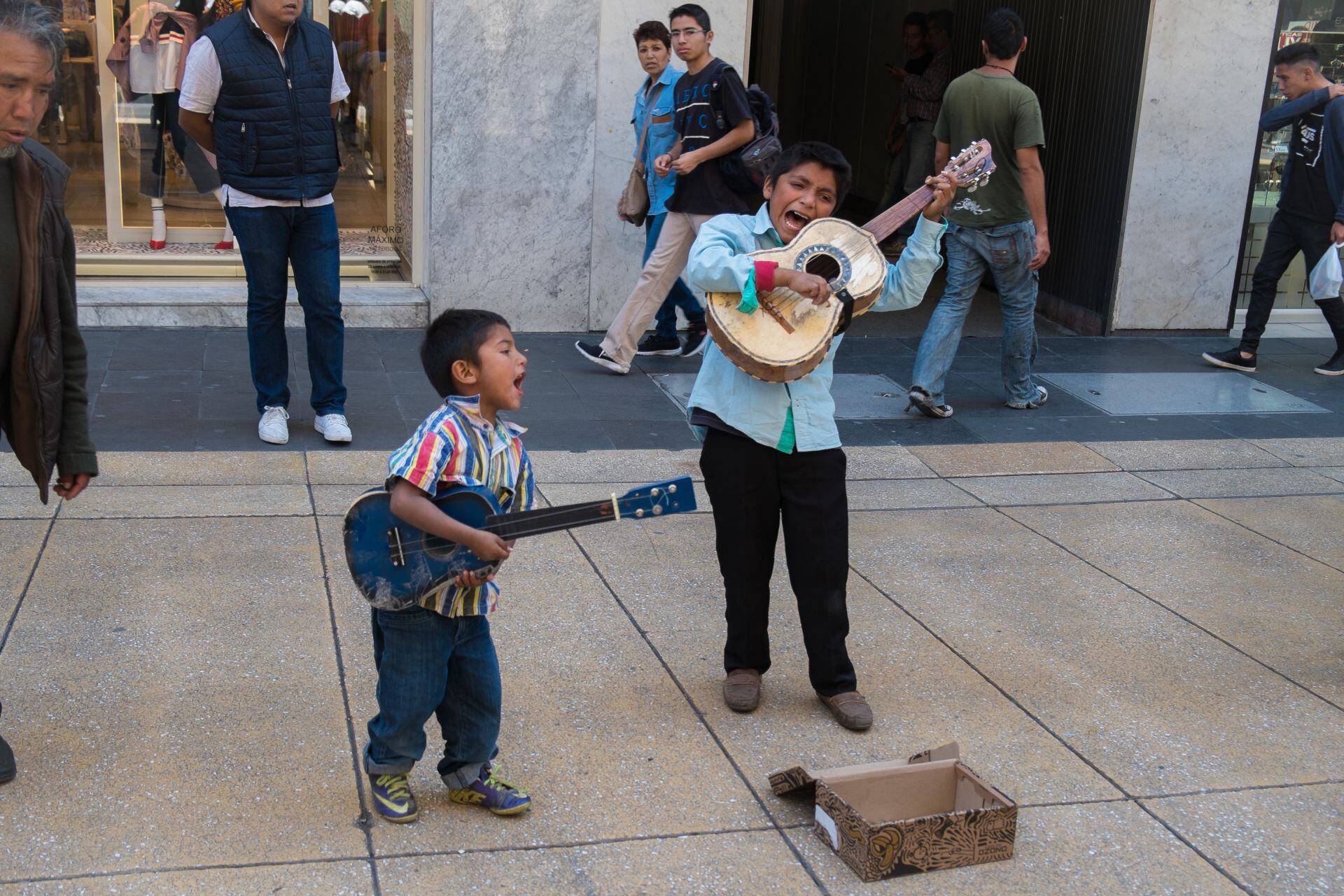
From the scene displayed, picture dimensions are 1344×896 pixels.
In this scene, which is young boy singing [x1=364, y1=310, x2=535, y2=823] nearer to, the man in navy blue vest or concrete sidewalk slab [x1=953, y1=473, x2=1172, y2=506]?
the man in navy blue vest

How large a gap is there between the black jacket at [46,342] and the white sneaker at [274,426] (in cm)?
256

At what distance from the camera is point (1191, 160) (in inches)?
349

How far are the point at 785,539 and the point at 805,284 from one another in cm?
77

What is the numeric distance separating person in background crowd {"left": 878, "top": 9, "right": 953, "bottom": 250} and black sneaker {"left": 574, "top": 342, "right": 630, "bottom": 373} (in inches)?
168

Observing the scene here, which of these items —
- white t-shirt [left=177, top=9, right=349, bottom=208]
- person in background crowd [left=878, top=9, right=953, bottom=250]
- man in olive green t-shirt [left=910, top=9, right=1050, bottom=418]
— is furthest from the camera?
person in background crowd [left=878, top=9, right=953, bottom=250]

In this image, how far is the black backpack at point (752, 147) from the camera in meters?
6.97

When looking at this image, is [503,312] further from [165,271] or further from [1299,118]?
[1299,118]

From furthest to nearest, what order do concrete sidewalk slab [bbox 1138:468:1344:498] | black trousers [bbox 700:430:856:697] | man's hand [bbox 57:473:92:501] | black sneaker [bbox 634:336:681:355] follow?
black sneaker [bbox 634:336:681:355] < concrete sidewalk slab [bbox 1138:468:1344:498] < black trousers [bbox 700:430:856:697] < man's hand [bbox 57:473:92:501]

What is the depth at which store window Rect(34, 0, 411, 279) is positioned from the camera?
855 centimetres

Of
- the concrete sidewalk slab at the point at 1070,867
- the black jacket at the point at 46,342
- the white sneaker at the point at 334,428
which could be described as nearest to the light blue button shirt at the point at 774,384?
the concrete sidewalk slab at the point at 1070,867

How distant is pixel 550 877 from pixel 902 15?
460 inches

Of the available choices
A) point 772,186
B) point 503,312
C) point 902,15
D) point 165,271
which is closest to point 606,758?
point 772,186

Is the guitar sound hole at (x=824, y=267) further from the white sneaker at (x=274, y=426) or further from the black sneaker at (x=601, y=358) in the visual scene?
the black sneaker at (x=601, y=358)

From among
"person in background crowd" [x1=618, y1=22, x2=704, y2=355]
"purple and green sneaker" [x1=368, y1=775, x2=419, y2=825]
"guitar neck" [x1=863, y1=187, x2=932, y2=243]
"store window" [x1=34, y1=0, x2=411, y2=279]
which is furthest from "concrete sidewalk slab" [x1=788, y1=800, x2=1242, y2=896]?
"store window" [x1=34, y1=0, x2=411, y2=279]
